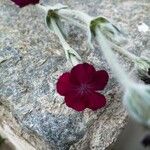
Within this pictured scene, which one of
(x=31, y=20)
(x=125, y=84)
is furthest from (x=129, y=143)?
(x=125, y=84)

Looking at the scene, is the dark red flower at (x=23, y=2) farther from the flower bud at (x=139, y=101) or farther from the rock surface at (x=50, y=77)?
→ the flower bud at (x=139, y=101)

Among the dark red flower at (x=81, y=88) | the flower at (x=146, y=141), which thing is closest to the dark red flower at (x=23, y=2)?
the dark red flower at (x=81, y=88)

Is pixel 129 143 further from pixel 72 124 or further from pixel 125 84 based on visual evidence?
pixel 125 84

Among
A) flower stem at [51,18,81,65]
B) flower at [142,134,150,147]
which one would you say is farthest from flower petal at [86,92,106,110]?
flower at [142,134,150,147]

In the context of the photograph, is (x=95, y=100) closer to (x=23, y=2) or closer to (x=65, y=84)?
(x=65, y=84)

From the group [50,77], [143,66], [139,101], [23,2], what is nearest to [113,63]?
[139,101]

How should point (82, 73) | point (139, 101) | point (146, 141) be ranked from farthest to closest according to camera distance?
point (146, 141), point (82, 73), point (139, 101)
